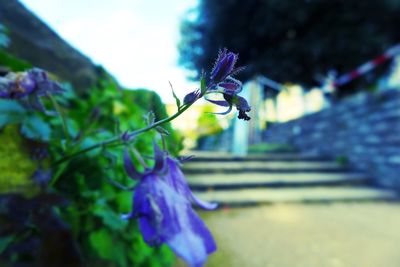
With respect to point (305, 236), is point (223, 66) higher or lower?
higher

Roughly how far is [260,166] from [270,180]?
1.82ft

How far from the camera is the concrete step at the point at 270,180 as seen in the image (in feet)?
10.6

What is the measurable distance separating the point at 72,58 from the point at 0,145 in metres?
0.80

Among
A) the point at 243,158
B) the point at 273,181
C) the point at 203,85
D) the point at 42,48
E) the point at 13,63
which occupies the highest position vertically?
the point at 42,48

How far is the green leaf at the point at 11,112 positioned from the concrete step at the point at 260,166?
2729 mm

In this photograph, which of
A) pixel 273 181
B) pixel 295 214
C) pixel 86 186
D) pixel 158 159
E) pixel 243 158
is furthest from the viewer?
pixel 243 158

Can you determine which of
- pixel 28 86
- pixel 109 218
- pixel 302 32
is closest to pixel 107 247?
pixel 109 218

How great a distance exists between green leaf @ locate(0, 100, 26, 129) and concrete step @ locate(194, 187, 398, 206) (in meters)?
2.14

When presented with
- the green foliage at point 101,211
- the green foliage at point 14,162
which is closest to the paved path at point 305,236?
the green foliage at point 101,211

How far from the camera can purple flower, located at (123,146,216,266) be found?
396 mm

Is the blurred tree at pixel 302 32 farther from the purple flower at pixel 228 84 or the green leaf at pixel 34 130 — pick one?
Result: the purple flower at pixel 228 84

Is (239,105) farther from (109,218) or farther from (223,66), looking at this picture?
(109,218)

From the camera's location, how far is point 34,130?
0.78m

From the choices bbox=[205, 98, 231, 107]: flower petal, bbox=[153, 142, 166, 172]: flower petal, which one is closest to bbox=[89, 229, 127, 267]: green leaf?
bbox=[153, 142, 166, 172]: flower petal
